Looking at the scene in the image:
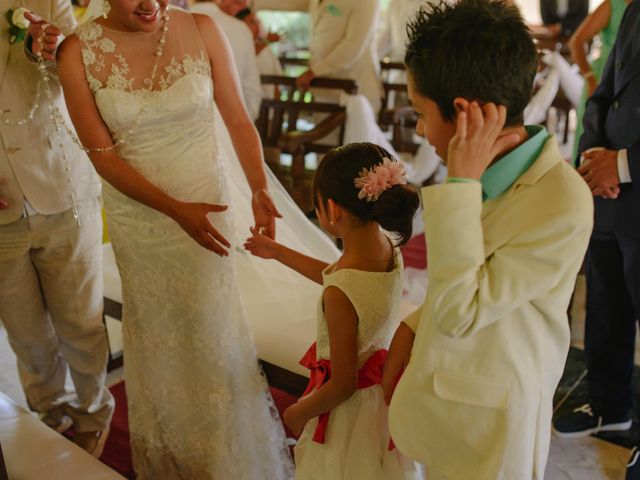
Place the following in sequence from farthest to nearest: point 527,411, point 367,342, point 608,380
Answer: point 608,380 → point 367,342 → point 527,411

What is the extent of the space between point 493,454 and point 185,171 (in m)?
1.03

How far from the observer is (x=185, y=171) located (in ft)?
5.58

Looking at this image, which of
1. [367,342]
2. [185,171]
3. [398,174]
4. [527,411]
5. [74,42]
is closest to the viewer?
[527,411]

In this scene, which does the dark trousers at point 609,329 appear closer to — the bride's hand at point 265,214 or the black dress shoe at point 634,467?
the black dress shoe at point 634,467

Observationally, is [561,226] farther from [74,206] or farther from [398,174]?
[74,206]

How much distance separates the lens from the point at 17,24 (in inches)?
68.7

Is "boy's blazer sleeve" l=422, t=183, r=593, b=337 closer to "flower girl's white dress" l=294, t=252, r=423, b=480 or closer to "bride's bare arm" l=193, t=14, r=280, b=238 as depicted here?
"flower girl's white dress" l=294, t=252, r=423, b=480

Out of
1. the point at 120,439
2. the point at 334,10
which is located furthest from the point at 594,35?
the point at 120,439

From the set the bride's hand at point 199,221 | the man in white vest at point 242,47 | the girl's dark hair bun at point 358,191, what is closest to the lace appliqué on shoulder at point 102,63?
the bride's hand at point 199,221

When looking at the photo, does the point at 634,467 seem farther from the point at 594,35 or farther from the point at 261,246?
the point at 594,35

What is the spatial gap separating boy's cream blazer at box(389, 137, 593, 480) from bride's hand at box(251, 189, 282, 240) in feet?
2.02

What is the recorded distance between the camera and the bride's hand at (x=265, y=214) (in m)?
1.76

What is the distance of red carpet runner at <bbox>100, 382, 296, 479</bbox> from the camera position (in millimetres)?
2204

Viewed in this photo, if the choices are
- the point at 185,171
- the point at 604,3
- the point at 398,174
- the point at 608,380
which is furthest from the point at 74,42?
the point at 604,3
